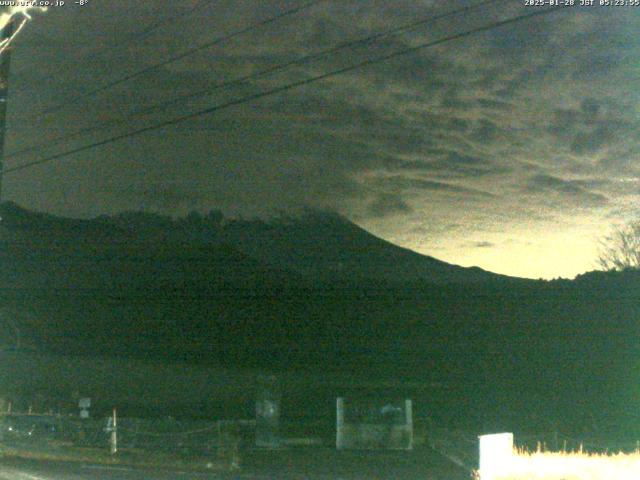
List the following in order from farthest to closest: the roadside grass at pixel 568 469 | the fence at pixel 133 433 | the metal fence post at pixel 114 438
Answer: the metal fence post at pixel 114 438
the fence at pixel 133 433
the roadside grass at pixel 568 469

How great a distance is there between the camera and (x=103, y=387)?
54.0 meters

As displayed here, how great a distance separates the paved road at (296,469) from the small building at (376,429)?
2.11ft

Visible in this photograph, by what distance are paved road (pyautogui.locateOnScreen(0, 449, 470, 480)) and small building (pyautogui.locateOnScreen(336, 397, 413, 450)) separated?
2.11 feet

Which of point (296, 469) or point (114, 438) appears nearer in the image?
point (296, 469)

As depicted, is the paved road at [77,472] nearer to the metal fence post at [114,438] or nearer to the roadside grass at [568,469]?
the metal fence post at [114,438]

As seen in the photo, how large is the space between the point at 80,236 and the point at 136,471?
134m

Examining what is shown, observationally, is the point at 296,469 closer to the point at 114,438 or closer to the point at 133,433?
the point at 114,438

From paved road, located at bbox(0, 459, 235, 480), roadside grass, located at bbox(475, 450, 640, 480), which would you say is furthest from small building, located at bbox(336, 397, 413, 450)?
roadside grass, located at bbox(475, 450, 640, 480)

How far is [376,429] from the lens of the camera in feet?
80.7

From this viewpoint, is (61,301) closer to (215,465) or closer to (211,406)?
(211,406)

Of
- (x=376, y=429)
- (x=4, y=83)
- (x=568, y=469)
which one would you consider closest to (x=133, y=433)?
(x=376, y=429)

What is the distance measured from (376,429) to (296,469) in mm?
5669

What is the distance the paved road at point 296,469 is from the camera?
51.6ft

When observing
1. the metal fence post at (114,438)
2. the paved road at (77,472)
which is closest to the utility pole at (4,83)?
the paved road at (77,472)
